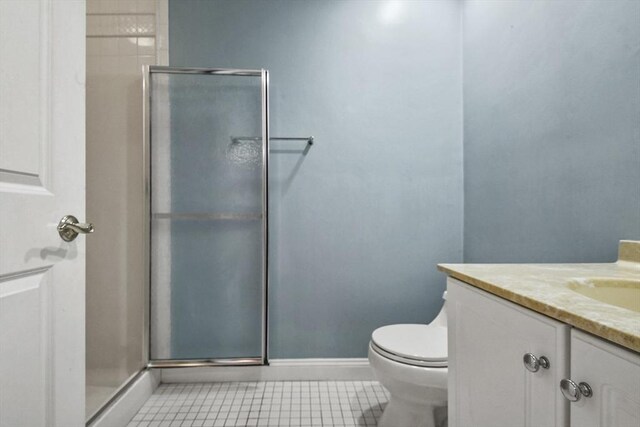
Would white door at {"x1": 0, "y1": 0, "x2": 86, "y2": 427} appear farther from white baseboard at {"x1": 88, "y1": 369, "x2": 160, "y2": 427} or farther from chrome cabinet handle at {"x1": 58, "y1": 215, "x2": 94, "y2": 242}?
white baseboard at {"x1": 88, "y1": 369, "x2": 160, "y2": 427}

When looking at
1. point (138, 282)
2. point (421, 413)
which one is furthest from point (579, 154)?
point (138, 282)

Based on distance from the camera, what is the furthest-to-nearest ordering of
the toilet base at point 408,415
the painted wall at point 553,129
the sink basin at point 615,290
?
the toilet base at point 408,415
the painted wall at point 553,129
the sink basin at point 615,290

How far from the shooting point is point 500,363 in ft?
1.91

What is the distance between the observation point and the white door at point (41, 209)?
0.56 metres

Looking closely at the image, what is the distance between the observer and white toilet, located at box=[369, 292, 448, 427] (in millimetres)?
1055

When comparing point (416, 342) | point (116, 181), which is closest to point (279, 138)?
point (116, 181)

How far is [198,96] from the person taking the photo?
161cm

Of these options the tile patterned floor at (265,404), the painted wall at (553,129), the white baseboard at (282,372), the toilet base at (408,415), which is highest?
the painted wall at (553,129)

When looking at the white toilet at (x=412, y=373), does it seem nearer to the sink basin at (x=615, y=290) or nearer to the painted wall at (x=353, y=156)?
the painted wall at (x=353, y=156)

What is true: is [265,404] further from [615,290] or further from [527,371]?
[615,290]

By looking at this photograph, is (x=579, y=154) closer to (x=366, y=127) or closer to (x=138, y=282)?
(x=366, y=127)

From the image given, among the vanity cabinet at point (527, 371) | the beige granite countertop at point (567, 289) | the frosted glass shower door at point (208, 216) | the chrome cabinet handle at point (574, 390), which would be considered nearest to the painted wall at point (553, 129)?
the beige granite countertop at point (567, 289)

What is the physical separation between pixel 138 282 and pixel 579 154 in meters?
2.01

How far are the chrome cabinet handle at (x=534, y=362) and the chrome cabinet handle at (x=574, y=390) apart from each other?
1.4 inches
